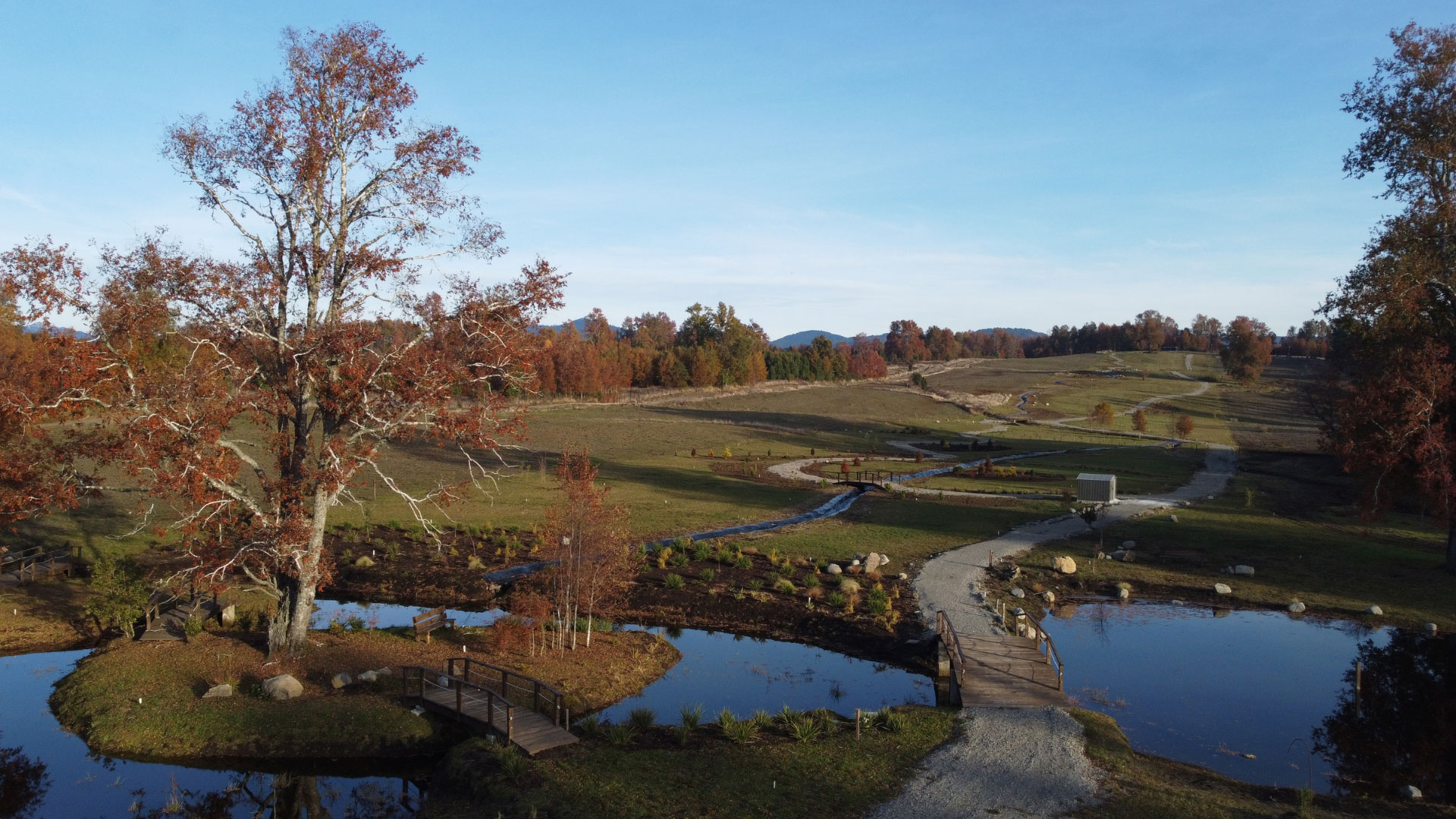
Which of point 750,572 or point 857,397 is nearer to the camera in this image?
point 750,572

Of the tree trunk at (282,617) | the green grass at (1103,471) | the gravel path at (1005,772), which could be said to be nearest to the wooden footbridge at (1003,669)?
the gravel path at (1005,772)

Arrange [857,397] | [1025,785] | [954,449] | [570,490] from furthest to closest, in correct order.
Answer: [857,397] < [954,449] < [570,490] < [1025,785]

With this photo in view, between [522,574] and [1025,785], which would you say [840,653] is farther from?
[522,574]

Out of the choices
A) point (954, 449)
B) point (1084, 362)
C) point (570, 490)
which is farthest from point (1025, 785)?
point (1084, 362)

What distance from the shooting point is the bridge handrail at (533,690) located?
53.9ft

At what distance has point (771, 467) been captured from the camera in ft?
196

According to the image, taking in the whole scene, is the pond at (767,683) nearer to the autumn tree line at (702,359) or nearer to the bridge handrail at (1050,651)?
the bridge handrail at (1050,651)

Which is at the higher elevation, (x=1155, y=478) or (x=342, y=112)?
(x=342, y=112)

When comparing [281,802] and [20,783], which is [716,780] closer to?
[281,802]

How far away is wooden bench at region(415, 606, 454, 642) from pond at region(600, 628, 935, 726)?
241 inches

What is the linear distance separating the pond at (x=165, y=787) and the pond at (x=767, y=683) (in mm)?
4750

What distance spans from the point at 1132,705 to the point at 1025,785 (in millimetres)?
6305

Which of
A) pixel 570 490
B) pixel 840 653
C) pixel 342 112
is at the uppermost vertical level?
pixel 342 112

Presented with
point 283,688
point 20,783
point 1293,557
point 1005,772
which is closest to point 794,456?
point 1293,557
